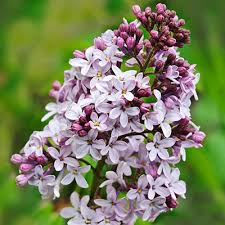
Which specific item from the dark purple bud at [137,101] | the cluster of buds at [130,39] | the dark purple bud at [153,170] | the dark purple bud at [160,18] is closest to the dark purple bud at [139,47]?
the cluster of buds at [130,39]

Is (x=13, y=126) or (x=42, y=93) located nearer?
(x=42, y=93)

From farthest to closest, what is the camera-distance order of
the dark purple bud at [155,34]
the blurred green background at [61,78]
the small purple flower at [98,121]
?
the blurred green background at [61,78]
the dark purple bud at [155,34]
the small purple flower at [98,121]

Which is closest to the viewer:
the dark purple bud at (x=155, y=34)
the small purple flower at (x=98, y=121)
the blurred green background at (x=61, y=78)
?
→ the small purple flower at (x=98, y=121)

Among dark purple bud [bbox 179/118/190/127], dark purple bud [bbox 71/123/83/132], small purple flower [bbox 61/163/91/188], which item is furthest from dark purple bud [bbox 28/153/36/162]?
dark purple bud [bbox 179/118/190/127]

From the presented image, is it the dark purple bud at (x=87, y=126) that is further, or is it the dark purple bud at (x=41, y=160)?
the dark purple bud at (x=41, y=160)

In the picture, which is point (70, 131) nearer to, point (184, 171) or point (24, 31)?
point (184, 171)

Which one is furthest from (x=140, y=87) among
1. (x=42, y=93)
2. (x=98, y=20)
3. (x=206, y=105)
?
(x=98, y=20)

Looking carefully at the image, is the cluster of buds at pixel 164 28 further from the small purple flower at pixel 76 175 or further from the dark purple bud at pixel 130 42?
the small purple flower at pixel 76 175
